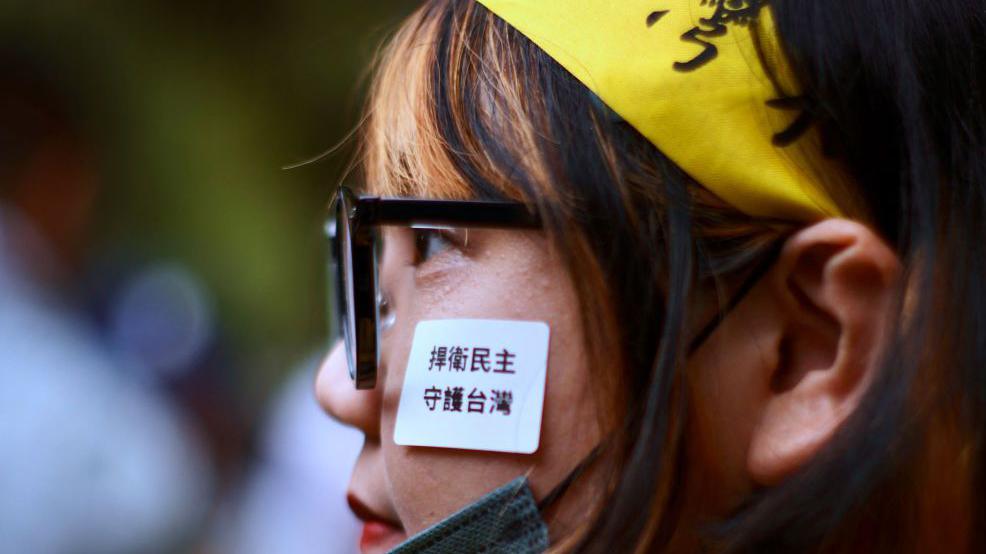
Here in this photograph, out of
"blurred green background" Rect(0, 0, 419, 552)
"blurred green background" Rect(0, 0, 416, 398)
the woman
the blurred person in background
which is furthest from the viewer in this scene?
"blurred green background" Rect(0, 0, 416, 398)

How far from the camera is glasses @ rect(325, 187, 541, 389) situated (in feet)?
4.36

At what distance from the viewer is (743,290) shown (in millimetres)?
1272

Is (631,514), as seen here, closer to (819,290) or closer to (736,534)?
(736,534)

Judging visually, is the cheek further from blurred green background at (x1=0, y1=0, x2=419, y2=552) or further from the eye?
blurred green background at (x1=0, y1=0, x2=419, y2=552)

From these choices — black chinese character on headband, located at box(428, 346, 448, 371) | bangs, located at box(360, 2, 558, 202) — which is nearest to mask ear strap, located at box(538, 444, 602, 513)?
black chinese character on headband, located at box(428, 346, 448, 371)

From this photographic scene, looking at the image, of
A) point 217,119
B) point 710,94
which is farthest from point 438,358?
point 217,119

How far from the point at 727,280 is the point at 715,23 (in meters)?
0.31

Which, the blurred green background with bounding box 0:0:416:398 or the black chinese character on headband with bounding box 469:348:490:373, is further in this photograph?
the blurred green background with bounding box 0:0:416:398

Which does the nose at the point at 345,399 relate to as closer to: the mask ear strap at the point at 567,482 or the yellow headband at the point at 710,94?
the mask ear strap at the point at 567,482

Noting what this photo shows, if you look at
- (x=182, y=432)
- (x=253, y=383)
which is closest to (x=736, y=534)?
(x=182, y=432)

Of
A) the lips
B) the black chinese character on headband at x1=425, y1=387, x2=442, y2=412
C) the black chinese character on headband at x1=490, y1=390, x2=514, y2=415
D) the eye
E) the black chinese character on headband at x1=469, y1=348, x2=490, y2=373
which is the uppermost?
the eye

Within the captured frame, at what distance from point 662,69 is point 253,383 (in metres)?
3.88

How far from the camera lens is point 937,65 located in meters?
1.29

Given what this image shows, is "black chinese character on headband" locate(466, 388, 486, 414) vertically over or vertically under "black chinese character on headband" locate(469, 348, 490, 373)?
under
